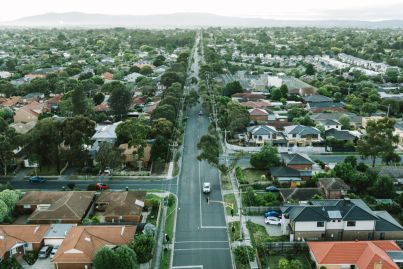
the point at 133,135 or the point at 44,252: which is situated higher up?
the point at 133,135

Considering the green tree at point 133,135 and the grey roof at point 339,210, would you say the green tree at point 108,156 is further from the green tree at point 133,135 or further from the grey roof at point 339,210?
the grey roof at point 339,210

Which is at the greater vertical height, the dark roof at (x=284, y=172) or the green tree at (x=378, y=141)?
the green tree at (x=378, y=141)

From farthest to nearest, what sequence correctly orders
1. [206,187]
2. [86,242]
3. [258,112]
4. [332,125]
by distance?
[258,112], [332,125], [206,187], [86,242]

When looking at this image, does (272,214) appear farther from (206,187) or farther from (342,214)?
(206,187)

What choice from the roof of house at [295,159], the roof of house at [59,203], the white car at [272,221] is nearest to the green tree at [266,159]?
the roof of house at [295,159]

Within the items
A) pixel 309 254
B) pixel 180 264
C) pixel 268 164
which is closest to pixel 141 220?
pixel 180 264

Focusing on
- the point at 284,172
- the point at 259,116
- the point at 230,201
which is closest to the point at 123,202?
the point at 230,201
